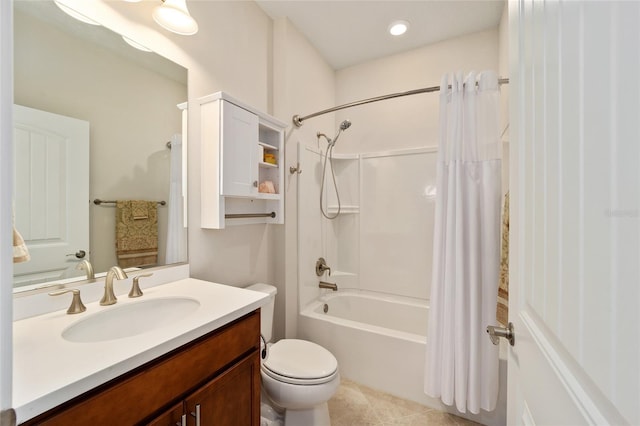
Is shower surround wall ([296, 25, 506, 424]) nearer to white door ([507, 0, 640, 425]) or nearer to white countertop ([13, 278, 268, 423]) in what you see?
white countertop ([13, 278, 268, 423])

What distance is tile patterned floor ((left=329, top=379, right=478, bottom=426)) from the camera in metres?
1.56

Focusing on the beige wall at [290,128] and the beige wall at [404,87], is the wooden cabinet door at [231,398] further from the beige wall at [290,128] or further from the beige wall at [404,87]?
the beige wall at [404,87]

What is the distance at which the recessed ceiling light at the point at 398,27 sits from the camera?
2.09 meters

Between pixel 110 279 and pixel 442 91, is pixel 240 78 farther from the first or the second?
pixel 110 279

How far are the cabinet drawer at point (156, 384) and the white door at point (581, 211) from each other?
2.94ft

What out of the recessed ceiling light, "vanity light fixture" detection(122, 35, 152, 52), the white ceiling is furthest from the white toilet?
the recessed ceiling light

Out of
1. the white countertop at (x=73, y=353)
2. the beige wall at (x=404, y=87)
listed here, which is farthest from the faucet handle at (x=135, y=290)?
the beige wall at (x=404, y=87)

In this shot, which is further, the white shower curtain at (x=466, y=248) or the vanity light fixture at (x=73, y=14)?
the white shower curtain at (x=466, y=248)

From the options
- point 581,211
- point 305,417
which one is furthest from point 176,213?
point 581,211

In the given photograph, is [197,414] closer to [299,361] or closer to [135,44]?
[299,361]

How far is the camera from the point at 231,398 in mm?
951

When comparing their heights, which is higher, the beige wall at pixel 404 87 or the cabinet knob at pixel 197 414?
the beige wall at pixel 404 87

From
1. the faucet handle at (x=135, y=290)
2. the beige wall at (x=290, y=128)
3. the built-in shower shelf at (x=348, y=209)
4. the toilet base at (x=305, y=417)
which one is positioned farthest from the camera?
the built-in shower shelf at (x=348, y=209)

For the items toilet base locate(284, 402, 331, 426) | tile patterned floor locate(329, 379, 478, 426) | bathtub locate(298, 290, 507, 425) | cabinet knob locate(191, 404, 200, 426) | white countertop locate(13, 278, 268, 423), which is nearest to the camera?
white countertop locate(13, 278, 268, 423)
